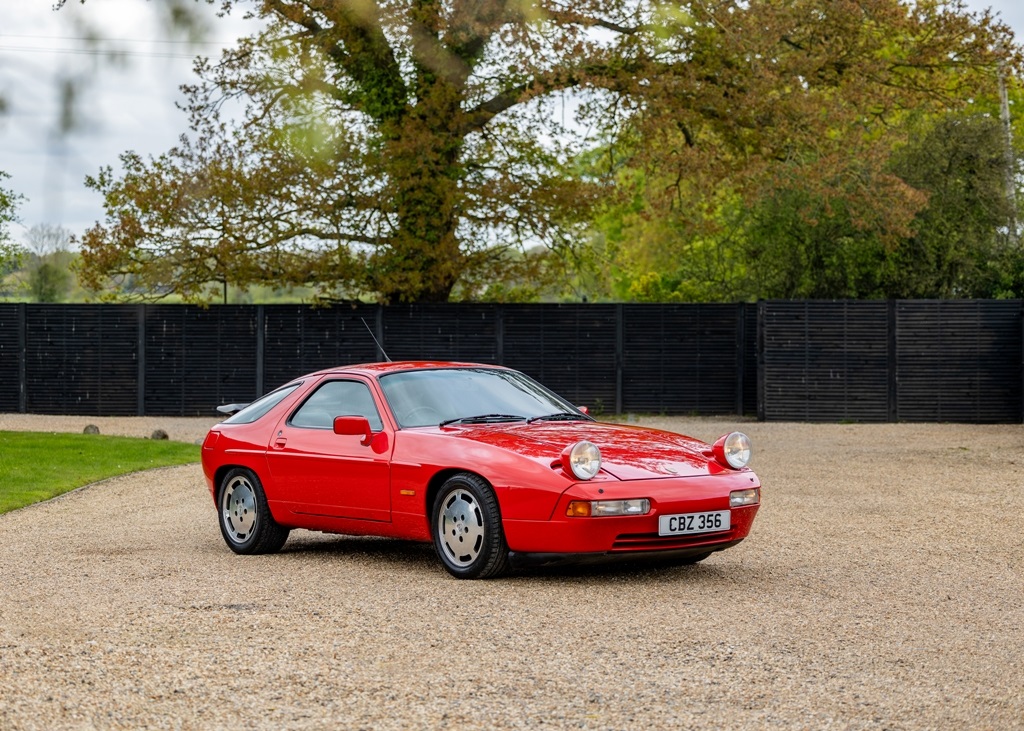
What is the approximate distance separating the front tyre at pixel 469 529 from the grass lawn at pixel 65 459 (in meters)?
6.36

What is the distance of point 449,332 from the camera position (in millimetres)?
27281

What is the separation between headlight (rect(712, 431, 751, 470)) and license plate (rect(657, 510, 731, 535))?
0.42 metres

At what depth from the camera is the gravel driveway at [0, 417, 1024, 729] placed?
5230 millimetres

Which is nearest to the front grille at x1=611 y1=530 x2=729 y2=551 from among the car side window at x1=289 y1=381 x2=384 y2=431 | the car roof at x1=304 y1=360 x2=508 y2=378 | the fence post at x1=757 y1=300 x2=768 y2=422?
the car side window at x1=289 y1=381 x2=384 y2=431

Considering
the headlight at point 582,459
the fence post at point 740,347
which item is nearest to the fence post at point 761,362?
the fence post at point 740,347

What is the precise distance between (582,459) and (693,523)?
784mm

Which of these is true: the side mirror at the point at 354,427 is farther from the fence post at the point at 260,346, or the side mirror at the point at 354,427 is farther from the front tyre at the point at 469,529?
the fence post at the point at 260,346

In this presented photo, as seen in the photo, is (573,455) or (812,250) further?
(812,250)

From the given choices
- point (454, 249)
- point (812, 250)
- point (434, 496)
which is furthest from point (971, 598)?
point (812, 250)

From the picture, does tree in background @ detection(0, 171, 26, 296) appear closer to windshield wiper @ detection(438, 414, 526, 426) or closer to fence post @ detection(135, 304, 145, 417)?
fence post @ detection(135, 304, 145, 417)

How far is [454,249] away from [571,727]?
21.8 meters

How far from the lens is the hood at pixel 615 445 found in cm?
820

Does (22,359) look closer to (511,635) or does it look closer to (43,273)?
(43,273)

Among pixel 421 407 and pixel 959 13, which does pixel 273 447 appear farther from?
pixel 959 13
